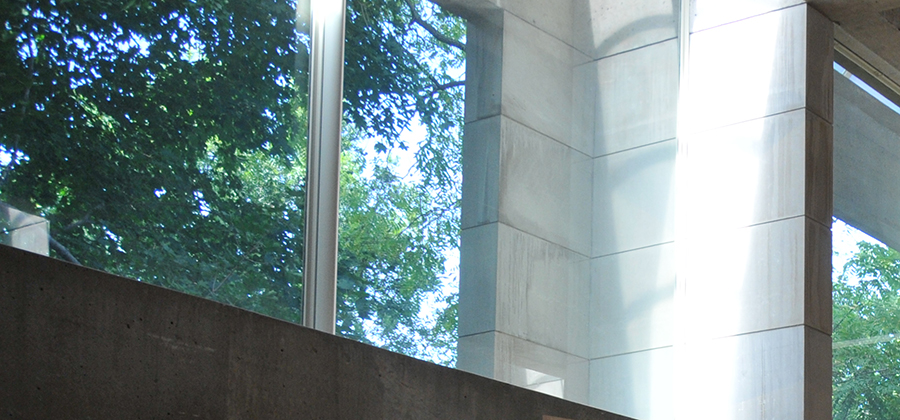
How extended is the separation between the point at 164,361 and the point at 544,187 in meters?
3.67

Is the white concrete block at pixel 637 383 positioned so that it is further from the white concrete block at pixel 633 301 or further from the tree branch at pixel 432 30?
the tree branch at pixel 432 30

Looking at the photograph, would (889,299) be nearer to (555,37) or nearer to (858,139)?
(858,139)

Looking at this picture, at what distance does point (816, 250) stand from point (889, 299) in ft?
4.97

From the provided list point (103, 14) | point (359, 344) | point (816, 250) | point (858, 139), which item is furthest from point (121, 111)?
point (858, 139)

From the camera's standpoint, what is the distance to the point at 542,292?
7.37m

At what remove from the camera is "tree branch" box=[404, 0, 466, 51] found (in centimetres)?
682

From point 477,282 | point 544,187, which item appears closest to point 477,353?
point 477,282

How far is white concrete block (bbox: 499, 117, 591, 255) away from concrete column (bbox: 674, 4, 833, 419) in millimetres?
783

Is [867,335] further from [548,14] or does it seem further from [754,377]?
[548,14]

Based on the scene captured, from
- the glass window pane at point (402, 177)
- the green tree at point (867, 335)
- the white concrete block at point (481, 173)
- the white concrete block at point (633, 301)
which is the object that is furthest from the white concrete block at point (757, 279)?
the glass window pane at point (402, 177)

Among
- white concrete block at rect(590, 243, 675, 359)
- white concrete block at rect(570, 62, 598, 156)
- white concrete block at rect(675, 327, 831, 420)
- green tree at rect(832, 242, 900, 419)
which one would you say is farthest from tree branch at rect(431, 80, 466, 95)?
green tree at rect(832, 242, 900, 419)

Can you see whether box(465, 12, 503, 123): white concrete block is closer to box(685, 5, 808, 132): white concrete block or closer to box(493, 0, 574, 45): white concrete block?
box(493, 0, 574, 45): white concrete block

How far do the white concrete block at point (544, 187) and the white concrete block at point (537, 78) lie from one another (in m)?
0.09

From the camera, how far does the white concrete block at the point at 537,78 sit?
738 cm
